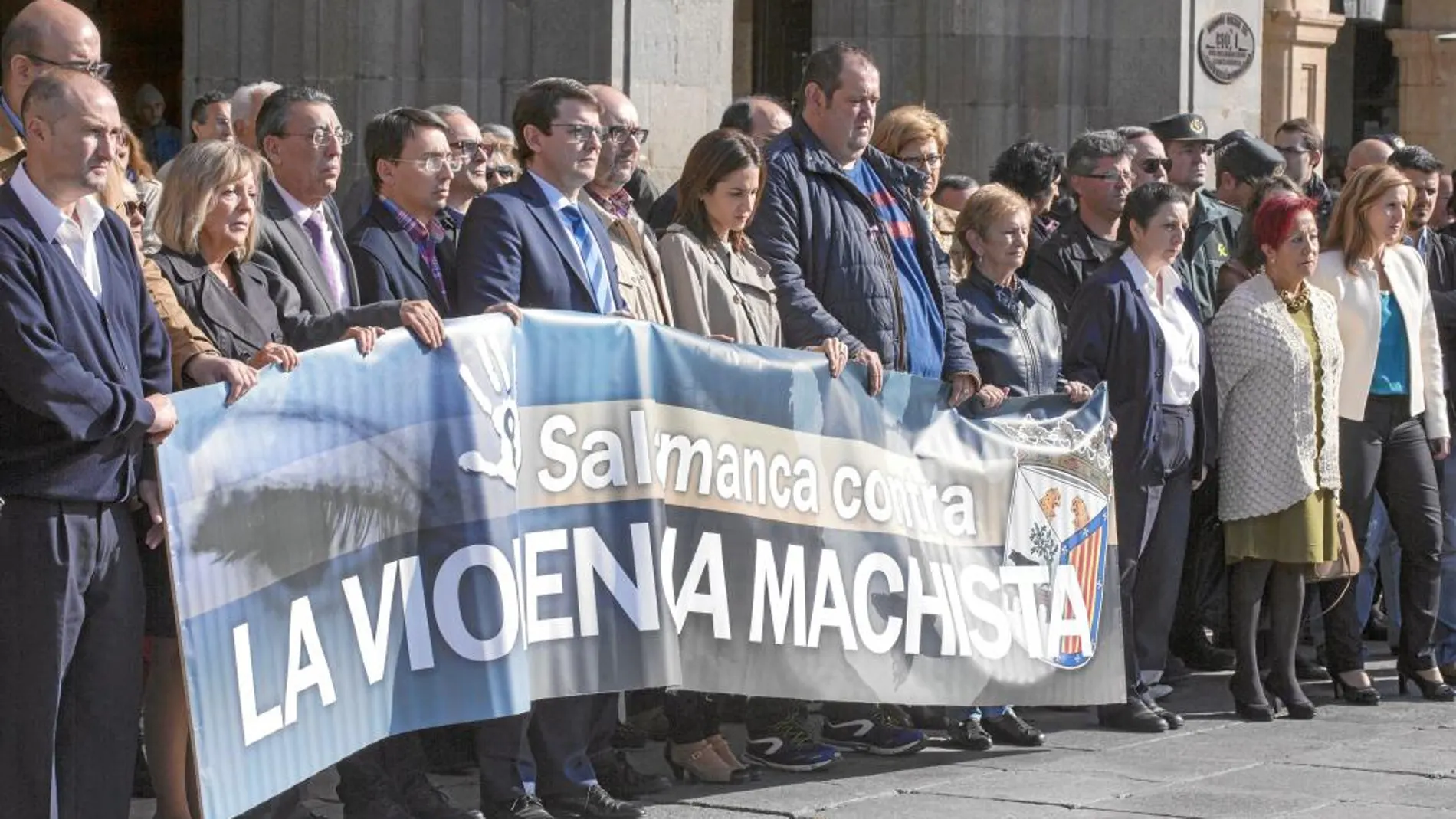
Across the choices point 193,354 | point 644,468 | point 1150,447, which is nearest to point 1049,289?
point 1150,447

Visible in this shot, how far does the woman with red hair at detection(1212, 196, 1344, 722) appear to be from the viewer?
9492mm

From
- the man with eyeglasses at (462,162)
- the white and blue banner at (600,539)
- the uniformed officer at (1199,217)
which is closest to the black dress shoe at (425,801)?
the white and blue banner at (600,539)

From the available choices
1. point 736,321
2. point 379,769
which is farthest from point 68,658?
point 736,321

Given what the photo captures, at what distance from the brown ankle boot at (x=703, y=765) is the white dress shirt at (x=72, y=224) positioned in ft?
8.81

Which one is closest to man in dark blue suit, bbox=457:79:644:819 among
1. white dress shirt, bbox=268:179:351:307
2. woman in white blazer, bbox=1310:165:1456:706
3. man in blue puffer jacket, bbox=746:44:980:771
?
white dress shirt, bbox=268:179:351:307

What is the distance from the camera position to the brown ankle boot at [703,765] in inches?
314

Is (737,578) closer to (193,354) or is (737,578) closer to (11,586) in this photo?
(193,354)

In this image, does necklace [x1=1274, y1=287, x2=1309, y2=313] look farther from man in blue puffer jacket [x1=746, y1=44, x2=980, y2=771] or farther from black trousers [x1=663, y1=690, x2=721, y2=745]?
black trousers [x1=663, y1=690, x2=721, y2=745]

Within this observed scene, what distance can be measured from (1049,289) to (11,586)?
4972 mm

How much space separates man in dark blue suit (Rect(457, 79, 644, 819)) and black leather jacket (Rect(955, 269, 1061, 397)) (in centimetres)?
178

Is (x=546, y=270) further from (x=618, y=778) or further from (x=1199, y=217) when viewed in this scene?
(x=1199, y=217)

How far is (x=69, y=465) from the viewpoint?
588 centimetres

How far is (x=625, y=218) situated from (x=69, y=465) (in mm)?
2470

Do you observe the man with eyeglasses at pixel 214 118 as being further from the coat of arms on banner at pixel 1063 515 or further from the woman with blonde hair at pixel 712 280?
the coat of arms on banner at pixel 1063 515
